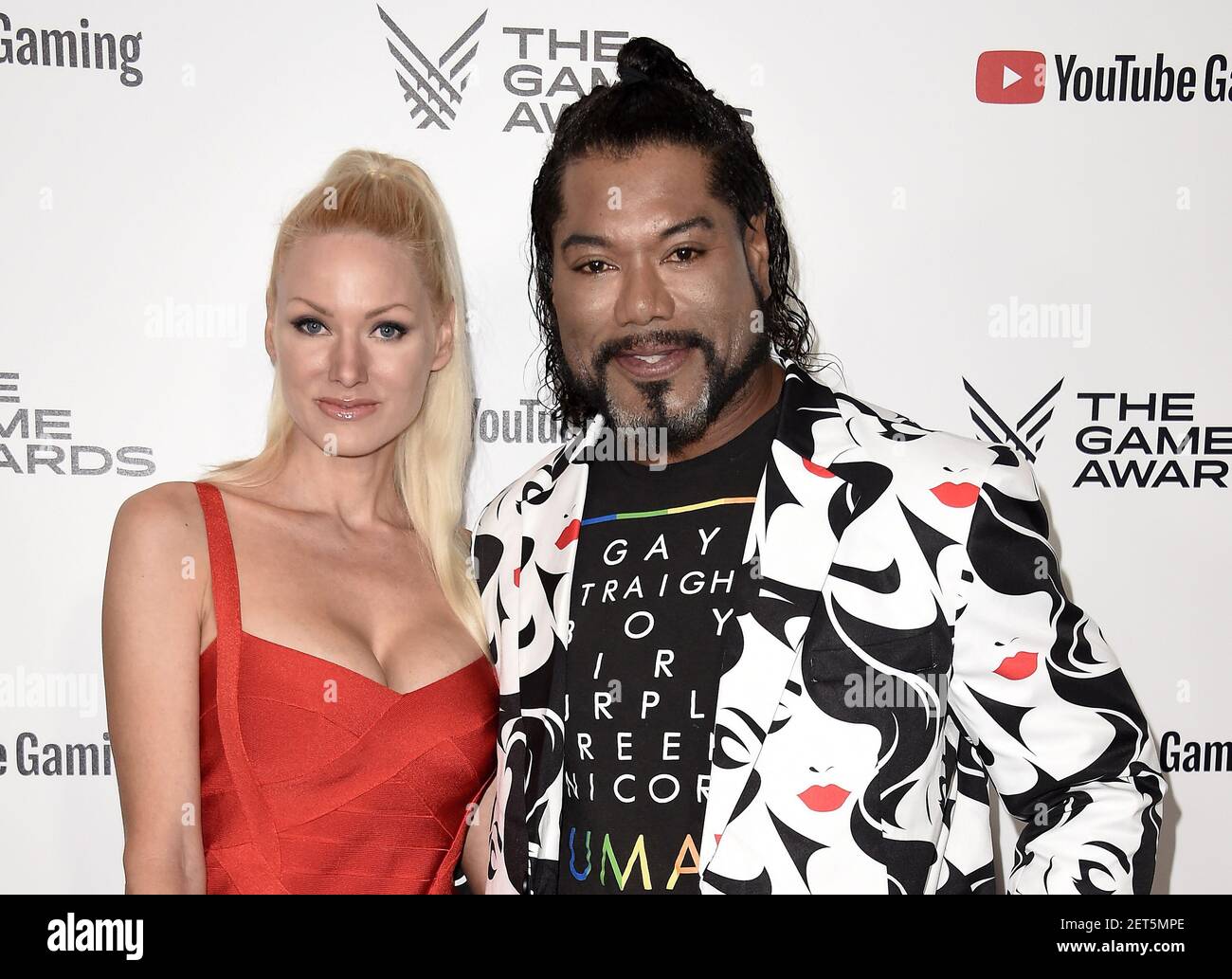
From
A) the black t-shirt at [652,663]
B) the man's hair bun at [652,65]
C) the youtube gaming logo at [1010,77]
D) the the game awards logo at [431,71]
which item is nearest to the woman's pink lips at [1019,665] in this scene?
the black t-shirt at [652,663]

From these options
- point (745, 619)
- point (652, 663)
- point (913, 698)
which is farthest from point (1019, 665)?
point (652, 663)

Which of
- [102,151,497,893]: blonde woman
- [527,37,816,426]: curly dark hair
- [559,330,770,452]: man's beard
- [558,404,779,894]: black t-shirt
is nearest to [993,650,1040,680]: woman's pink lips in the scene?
[558,404,779,894]: black t-shirt

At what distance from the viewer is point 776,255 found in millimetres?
2293

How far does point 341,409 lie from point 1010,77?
72.7 inches

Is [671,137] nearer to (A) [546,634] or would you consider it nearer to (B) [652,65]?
(B) [652,65]

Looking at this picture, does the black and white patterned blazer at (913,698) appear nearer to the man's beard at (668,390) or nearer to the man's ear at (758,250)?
the man's beard at (668,390)

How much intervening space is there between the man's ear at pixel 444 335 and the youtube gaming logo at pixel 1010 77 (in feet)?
4.72

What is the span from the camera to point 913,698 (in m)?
1.72

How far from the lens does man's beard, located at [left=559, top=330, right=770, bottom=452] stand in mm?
1916

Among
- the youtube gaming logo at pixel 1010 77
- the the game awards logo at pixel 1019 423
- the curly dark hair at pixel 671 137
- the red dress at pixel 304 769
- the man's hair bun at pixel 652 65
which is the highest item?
the youtube gaming logo at pixel 1010 77

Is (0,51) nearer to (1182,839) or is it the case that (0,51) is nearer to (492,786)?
(492,786)

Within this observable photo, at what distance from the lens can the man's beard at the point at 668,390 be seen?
192cm

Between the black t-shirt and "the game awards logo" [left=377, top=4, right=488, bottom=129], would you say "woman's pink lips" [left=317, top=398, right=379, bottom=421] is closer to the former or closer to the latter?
the black t-shirt
